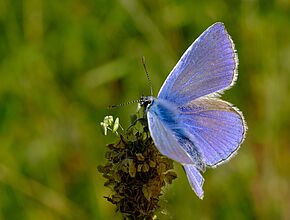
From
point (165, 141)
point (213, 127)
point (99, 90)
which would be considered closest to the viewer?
point (165, 141)

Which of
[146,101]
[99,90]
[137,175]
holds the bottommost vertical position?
[137,175]

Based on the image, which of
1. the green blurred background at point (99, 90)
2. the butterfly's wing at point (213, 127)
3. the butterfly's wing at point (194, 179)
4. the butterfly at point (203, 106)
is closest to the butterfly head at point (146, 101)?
the butterfly at point (203, 106)

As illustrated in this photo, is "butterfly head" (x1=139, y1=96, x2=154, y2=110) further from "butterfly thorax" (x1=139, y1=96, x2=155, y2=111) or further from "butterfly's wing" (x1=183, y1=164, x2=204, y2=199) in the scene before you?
"butterfly's wing" (x1=183, y1=164, x2=204, y2=199)

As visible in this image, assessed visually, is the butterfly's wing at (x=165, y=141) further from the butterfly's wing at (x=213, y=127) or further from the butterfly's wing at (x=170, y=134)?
the butterfly's wing at (x=213, y=127)

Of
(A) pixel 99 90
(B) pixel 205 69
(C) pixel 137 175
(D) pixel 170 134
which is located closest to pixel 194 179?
(D) pixel 170 134

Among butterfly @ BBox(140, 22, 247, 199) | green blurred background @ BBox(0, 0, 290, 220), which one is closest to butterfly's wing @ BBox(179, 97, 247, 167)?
butterfly @ BBox(140, 22, 247, 199)

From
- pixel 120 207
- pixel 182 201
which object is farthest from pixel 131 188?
pixel 182 201

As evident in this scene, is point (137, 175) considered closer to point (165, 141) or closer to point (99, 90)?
point (165, 141)
